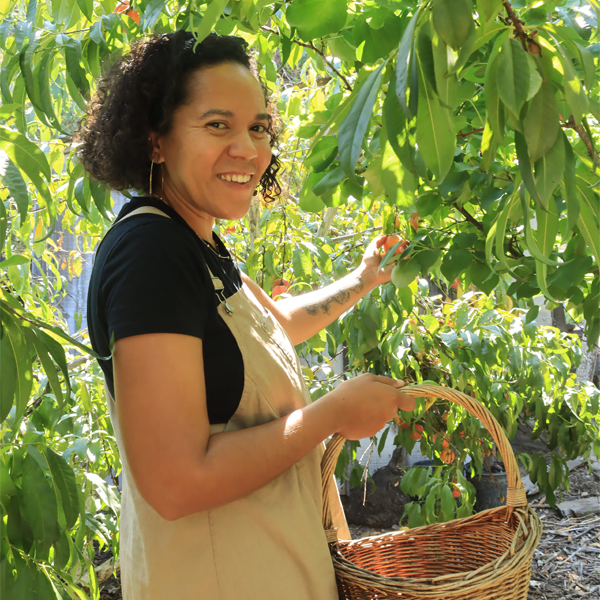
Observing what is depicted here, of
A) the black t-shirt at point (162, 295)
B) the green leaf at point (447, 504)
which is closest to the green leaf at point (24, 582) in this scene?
the black t-shirt at point (162, 295)

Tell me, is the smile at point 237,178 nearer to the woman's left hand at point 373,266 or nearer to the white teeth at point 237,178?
the white teeth at point 237,178

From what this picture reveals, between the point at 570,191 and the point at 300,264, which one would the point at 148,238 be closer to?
the point at 570,191

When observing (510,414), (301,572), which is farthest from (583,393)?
(301,572)

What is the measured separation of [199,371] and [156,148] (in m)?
0.48

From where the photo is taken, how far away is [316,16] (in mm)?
769

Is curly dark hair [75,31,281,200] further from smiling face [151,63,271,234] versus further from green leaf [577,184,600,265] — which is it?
green leaf [577,184,600,265]

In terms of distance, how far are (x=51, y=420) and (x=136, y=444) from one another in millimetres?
976

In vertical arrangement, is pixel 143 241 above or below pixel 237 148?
below

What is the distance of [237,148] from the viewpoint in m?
1.04

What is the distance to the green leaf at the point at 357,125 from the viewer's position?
51 centimetres

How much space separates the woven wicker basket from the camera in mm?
894

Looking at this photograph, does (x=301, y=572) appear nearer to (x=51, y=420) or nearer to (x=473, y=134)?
(x=473, y=134)

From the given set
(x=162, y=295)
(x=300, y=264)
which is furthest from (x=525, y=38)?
(x=300, y=264)

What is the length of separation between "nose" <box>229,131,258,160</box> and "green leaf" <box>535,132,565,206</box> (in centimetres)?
63
